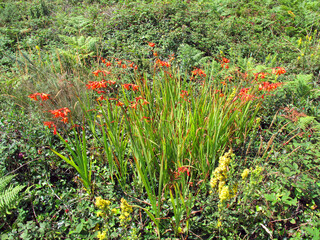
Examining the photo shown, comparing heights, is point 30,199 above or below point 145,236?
above

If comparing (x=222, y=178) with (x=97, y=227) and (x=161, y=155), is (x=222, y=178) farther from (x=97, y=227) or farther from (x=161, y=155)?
(x=97, y=227)

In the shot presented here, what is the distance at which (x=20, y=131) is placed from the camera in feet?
8.24

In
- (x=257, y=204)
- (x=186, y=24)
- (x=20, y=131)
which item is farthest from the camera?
(x=186, y=24)

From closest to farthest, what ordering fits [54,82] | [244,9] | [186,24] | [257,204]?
[257,204]
[54,82]
[186,24]
[244,9]

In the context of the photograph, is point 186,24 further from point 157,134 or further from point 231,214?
point 231,214

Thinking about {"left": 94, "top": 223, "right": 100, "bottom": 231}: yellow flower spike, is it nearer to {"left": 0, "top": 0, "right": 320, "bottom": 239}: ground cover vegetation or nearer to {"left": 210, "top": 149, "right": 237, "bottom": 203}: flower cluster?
{"left": 0, "top": 0, "right": 320, "bottom": 239}: ground cover vegetation

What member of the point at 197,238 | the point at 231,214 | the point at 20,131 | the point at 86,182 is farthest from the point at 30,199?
the point at 231,214

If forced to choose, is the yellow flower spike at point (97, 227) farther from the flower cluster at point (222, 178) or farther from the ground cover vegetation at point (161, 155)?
the flower cluster at point (222, 178)

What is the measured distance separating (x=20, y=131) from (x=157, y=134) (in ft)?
5.01

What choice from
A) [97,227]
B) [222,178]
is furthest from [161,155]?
[97,227]

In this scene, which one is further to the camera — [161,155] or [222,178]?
[161,155]

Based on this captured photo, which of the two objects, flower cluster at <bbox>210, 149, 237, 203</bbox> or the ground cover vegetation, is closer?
flower cluster at <bbox>210, 149, 237, 203</bbox>

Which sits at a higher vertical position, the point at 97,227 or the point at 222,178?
the point at 222,178

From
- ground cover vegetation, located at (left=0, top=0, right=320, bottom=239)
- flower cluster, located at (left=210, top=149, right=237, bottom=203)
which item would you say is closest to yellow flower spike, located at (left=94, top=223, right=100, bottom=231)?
ground cover vegetation, located at (left=0, top=0, right=320, bottom=239)
